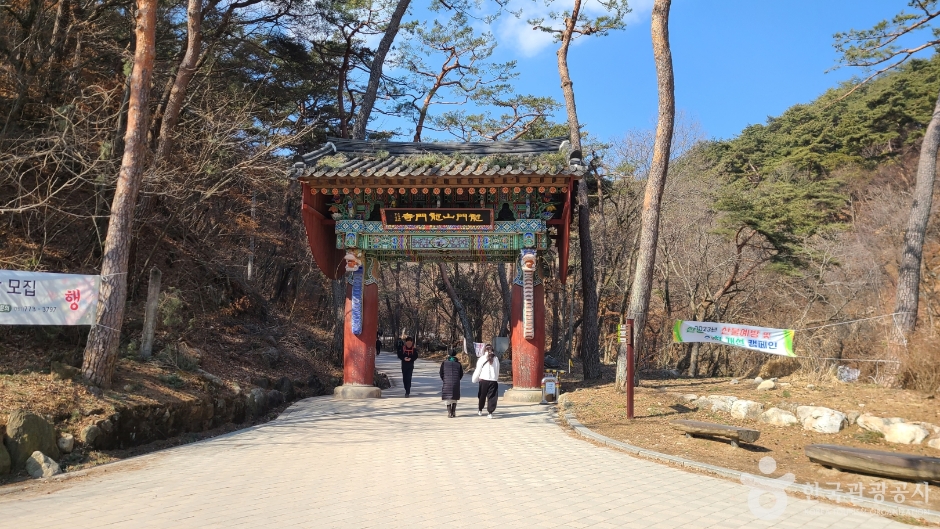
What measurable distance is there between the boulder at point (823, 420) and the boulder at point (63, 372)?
10.8 meters

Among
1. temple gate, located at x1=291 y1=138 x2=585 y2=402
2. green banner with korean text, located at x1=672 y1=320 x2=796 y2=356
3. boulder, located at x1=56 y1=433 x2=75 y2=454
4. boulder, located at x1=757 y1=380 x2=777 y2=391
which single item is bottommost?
boulder, located at x1=56 y1=433 x2=75 y2=454

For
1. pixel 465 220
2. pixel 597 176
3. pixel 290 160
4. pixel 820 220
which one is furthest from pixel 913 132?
pixel 290 160

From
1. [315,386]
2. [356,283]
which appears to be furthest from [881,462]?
[315,386]

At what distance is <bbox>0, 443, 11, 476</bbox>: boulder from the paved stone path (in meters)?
0.69

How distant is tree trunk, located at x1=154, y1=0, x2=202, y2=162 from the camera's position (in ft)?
34.8

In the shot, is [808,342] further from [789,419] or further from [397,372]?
[397,372]

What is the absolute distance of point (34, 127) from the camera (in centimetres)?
1100

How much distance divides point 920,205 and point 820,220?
10.9 metres

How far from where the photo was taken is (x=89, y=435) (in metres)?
7.21

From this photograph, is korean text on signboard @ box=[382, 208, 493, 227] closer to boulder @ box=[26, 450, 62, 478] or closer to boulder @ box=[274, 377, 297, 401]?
boulder @ box=[274, 377, 297, 401]

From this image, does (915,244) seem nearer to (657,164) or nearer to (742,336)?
(742,336)

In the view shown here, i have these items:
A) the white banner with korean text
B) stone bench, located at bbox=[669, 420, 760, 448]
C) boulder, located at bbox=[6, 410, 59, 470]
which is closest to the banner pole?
stone bench, located at bbox=[669, 420, 760, 448]

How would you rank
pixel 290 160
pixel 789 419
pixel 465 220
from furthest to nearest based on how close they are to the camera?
pixel 290 160
pixel 465 220
pixel 789 419

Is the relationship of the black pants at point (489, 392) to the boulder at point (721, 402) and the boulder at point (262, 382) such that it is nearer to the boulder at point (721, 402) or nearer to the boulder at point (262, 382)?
the boulder at point (721, 402)
